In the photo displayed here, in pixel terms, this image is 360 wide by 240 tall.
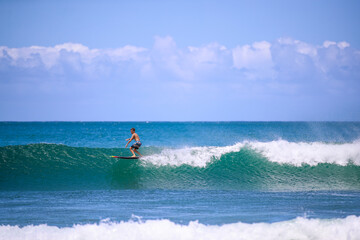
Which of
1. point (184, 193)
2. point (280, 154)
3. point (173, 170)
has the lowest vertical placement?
point (184, 193)

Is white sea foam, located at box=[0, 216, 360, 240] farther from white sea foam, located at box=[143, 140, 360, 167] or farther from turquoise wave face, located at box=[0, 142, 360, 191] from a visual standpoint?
white sea foam, located at box=[143, 140, 360, 167]

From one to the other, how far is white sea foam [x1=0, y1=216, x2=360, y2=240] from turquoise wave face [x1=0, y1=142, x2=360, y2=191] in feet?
19.7

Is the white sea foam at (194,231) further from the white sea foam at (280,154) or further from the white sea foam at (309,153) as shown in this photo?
the white sea foam at (309,153)

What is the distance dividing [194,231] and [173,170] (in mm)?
9165

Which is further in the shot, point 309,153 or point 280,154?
point 280,154

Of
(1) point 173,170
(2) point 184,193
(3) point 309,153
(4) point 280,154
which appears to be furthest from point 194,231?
(3) point 309,153

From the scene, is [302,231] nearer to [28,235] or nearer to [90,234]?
[90,234]

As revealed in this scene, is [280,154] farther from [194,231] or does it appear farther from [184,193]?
[194,231]

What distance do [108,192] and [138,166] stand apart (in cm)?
401

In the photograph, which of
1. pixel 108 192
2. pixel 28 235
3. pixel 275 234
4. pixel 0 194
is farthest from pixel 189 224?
pixel 0 194

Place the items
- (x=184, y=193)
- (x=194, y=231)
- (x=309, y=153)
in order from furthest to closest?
(x=309, y=153) → (x=184, y=193) → (x=194, y=231)

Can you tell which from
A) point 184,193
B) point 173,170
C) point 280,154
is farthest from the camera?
point 280,154

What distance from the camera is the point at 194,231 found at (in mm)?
9094

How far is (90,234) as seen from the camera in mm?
9016
